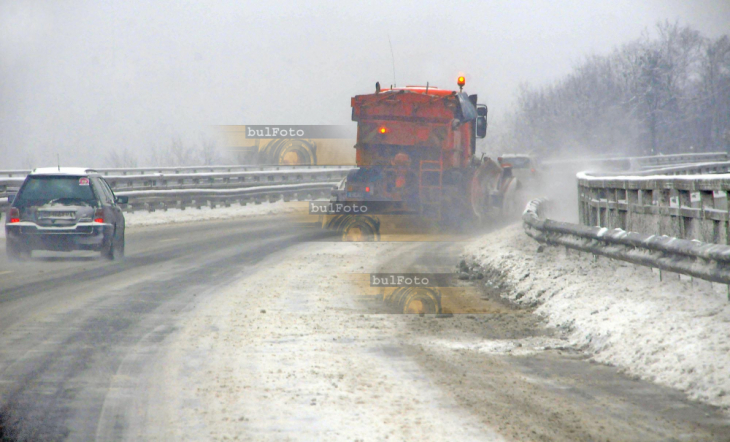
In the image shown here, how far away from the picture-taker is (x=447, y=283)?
39.7ft


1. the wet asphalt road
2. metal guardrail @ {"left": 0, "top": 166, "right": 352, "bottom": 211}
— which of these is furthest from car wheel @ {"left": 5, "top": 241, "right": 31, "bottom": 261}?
metal guardrail @ {"left": 0, "top": 166, "right": 352, "bottom": 211}

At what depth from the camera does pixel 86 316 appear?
9039mm

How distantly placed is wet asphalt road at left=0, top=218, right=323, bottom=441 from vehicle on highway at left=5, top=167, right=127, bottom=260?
1.47ft

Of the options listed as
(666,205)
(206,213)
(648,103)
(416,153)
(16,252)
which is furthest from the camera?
(648,103)

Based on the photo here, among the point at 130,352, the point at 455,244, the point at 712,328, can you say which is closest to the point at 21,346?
the point at 130,352

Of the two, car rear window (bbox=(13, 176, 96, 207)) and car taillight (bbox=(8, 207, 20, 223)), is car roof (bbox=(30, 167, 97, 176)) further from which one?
car taillight (bbox=(8, 207, 20, 223))

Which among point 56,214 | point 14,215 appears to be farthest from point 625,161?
point 14,215

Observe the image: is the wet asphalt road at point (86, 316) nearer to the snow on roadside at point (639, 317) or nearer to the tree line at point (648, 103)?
the snow on roadside at point (639, 317)

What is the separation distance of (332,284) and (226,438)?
7152mm

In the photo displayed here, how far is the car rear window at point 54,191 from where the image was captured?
13547 mm

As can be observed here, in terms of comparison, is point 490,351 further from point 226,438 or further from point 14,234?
point 14,234

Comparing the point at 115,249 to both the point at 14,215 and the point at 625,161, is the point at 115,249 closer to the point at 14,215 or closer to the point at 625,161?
the point at 14,215

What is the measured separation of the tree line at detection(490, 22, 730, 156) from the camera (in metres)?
78.2

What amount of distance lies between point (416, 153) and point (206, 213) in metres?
11.7
